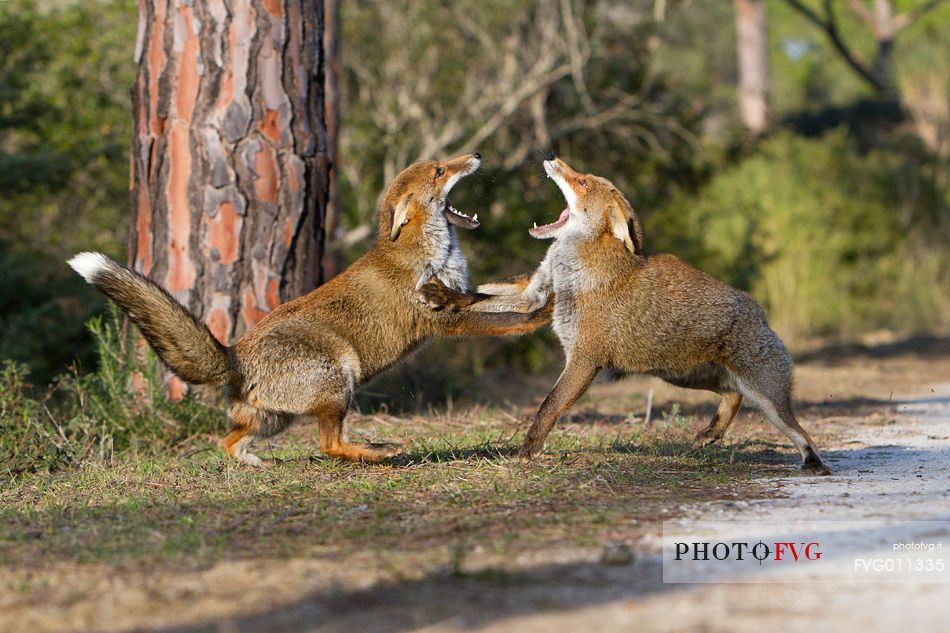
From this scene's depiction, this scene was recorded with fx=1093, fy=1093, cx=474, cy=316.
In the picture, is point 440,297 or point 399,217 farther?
point 399,217

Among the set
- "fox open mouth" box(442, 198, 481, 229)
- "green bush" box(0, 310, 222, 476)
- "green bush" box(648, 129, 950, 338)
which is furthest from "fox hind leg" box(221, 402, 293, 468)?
"green bush" box(648, 129, 950, 338)

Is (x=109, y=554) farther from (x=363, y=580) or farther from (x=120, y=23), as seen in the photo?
(x=120, y=23)

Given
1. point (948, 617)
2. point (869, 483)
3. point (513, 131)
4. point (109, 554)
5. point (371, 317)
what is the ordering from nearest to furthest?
point (948, 617), point (109, 554), point (869, 483), point (371, 317), point (513, 131)

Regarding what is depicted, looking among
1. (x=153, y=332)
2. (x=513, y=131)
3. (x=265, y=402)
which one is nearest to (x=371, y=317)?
(x=265, y=402)

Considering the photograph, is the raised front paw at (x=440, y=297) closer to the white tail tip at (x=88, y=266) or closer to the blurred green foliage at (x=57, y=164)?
the white tail tip at (x=88, y=266)

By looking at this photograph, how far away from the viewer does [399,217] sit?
6.95 metres

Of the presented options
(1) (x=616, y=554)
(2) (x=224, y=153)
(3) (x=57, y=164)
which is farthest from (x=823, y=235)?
(1) (x=616, y=554)

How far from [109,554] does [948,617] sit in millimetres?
2996

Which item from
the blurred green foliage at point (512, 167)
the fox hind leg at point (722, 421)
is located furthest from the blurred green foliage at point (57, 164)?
the fox hind leg at point (722, 421)

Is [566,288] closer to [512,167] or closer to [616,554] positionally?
[616,554]

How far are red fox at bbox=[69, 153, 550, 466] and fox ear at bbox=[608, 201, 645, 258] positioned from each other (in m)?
0.65

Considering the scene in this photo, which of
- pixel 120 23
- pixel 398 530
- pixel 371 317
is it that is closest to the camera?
pixel 398 530

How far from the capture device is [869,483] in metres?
5.57

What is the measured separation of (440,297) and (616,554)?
290 centimetres
